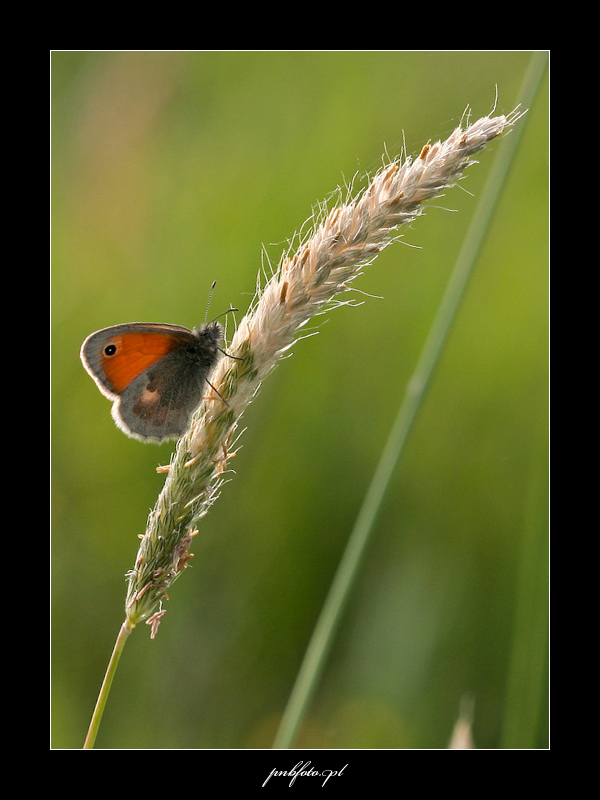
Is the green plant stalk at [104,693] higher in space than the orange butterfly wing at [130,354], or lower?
lower

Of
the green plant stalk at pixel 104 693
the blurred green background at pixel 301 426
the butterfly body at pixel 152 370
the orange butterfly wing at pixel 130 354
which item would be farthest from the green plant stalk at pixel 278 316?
the blurred green background at pixel 301 426

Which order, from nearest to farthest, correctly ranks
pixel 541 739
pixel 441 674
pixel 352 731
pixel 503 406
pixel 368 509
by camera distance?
pixel 368 509 < pixel 541 739 < pixel 352 731 < pixel 441 674 < pixel 503 406

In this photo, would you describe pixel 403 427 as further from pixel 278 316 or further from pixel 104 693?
pixel 104 693

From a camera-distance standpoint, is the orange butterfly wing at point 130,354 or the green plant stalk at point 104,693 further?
the orange butterfly wing at point 130,354

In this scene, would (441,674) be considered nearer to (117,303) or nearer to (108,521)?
(108,521)

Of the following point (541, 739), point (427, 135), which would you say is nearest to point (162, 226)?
point (427, 135)

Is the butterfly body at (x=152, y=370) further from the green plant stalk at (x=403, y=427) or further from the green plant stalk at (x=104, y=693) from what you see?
the green plant stalk at (x=104, y=693)
